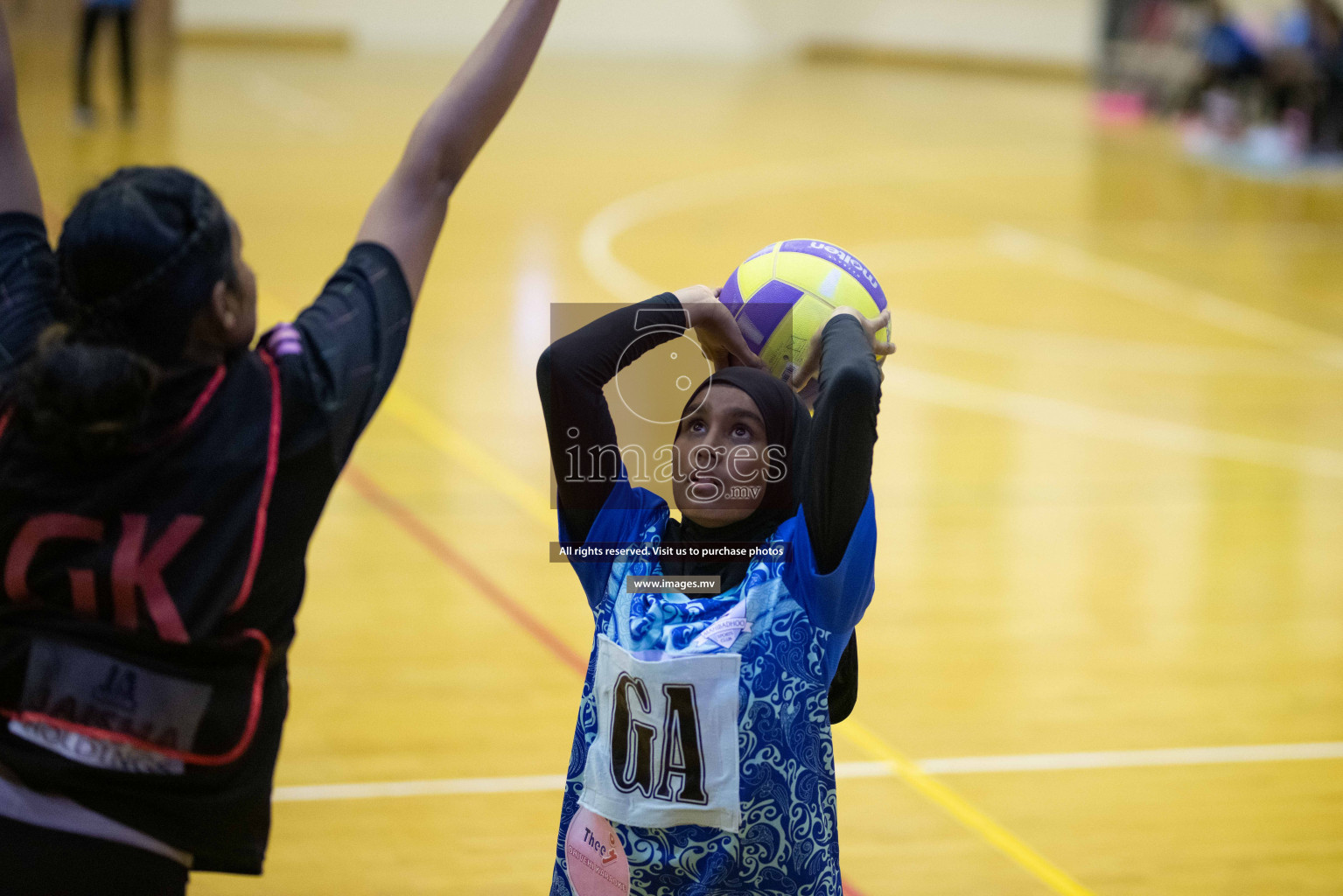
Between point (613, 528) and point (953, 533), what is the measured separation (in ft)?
10.9

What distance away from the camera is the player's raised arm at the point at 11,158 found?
1.52m

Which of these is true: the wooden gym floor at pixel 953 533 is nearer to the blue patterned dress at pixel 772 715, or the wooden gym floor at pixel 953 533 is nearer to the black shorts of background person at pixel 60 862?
the blue patterned dress at pixel 772 715

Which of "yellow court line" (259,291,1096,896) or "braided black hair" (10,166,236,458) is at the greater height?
"braided black hair" (10,166,236,458)

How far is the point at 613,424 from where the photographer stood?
186 centimetres

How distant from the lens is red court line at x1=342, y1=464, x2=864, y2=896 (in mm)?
3945

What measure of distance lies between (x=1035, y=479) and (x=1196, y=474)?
0.68 meters

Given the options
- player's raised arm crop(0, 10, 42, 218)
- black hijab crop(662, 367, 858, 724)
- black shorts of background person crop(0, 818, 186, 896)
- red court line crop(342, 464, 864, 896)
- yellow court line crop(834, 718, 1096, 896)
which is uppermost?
player's raised arm crop(0, 10, 42, 218)

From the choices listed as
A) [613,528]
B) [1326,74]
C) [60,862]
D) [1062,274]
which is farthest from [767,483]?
[1326,74]

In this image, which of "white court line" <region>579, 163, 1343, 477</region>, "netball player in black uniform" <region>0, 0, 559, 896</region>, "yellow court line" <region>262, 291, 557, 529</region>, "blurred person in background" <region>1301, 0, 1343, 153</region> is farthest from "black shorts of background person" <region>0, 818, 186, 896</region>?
"blurred person in background" <region>1301, 0, 1343, 153</region>

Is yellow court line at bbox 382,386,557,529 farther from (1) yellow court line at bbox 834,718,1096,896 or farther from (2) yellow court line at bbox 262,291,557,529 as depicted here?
(1) yellow court line at bbox 834,718,1096,896

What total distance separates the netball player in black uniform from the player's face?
0.49 metres

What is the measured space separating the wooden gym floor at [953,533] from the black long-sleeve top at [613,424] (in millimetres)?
1336

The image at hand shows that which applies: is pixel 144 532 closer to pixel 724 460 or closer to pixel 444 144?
pixel 444 144

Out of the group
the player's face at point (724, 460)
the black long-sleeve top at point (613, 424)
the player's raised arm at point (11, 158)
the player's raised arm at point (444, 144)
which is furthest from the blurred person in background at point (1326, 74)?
the player's raised arm at point (11, 158)
